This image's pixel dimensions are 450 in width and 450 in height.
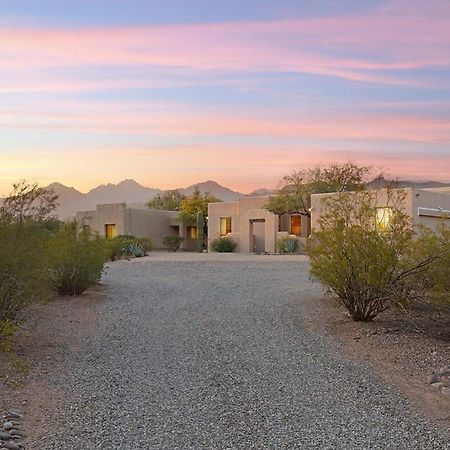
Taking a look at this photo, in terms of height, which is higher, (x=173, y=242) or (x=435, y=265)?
(x=435, y=265)

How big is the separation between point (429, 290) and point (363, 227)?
5.67 ft

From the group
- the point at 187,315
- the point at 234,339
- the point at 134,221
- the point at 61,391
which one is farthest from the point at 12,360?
the point at 134,221

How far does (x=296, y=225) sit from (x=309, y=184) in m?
3.05

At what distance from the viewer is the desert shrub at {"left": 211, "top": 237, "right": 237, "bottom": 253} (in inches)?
1503

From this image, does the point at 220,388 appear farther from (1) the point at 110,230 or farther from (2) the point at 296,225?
(1) the point at 110,230

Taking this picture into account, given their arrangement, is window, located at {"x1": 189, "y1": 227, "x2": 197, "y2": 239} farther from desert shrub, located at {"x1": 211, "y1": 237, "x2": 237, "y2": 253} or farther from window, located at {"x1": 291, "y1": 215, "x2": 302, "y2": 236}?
window, located at {"x1": 291, "y1": 215, "x2": 302, "y2": 236}

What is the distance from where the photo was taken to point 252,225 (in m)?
38.7

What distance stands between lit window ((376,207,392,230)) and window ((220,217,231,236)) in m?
28.6

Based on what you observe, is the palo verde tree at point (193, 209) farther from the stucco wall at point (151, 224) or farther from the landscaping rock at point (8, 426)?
the landscaping rock at point (8, 426)

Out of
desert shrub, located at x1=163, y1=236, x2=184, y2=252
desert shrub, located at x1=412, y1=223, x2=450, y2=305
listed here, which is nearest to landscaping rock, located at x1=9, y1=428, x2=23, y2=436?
desert shrub, located at x1=412, y1=223, x2=450, y2=305

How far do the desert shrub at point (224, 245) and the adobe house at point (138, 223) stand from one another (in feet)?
24.0

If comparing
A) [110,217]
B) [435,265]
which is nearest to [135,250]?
[110,217]

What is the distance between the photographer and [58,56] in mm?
17359

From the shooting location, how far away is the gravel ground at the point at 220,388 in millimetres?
6000
